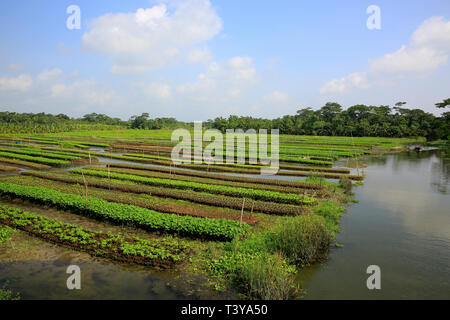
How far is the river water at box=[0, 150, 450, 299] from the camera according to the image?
8.66m

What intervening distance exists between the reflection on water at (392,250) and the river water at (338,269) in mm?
32

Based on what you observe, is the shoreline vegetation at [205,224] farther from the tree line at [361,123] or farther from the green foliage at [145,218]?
the tree line at [361,123]

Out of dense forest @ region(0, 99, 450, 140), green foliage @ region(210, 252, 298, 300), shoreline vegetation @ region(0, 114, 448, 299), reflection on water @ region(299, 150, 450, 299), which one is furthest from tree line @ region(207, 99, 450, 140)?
green foliage @ region(210, 252, 298, 300)

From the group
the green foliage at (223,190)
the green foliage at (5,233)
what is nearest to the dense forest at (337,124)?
the green foliage at (223,190)

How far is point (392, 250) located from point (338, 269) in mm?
3426

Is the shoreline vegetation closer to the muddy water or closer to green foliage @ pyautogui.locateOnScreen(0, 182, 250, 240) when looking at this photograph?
green foliage @ pyautogui.locateOnScreen(0, 182, 250, 240)

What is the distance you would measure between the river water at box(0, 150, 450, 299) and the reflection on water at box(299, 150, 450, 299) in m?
0.03

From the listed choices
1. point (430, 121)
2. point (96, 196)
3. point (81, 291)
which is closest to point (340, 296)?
point (81, 291)

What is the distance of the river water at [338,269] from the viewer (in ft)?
28.4

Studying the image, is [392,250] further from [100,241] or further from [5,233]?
[5,233]

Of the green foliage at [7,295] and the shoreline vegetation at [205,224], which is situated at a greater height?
the shoreline vegetation at [205,224]

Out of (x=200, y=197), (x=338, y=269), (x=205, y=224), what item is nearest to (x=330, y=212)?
(x=338, y=269)
